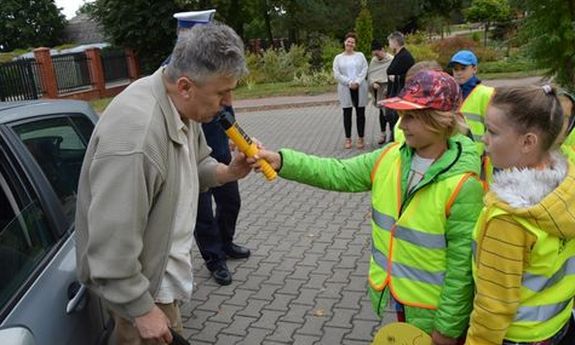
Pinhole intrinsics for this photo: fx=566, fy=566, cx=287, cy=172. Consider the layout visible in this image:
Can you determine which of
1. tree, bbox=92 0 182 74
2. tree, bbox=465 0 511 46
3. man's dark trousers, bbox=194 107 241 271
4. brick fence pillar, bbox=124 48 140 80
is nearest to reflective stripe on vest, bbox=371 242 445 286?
man's dark trousers, bbox=194 107 241 271

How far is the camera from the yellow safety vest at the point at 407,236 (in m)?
2.18

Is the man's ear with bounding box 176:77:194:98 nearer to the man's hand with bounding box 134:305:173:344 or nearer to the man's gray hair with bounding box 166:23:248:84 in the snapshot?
the man's gray hair with bounding box 166:23:248:84

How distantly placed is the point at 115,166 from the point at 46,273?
647 mm

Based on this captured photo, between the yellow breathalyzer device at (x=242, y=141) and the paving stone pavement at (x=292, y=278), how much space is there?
5.45ft

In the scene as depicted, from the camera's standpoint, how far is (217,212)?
4.54 m

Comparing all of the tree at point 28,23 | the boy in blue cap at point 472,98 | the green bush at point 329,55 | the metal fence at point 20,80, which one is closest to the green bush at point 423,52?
the green bush at point 329,55

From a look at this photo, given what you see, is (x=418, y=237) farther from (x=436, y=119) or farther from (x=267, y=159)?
(x=267, y=159)

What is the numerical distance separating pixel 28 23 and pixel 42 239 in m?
48.4

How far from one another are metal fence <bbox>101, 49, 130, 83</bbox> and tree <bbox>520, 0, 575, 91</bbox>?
18229 millimetres

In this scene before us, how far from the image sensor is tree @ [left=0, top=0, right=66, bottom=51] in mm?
44094

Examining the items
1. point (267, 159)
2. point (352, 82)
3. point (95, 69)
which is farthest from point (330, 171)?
point (95, 69)

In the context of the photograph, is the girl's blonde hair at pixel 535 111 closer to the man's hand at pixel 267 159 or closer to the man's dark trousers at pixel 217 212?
the man's hand at pixel 267 159

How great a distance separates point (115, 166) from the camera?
1786 millimetres

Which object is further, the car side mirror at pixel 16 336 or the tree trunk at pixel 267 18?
the tree trunk at pixel 267 18
